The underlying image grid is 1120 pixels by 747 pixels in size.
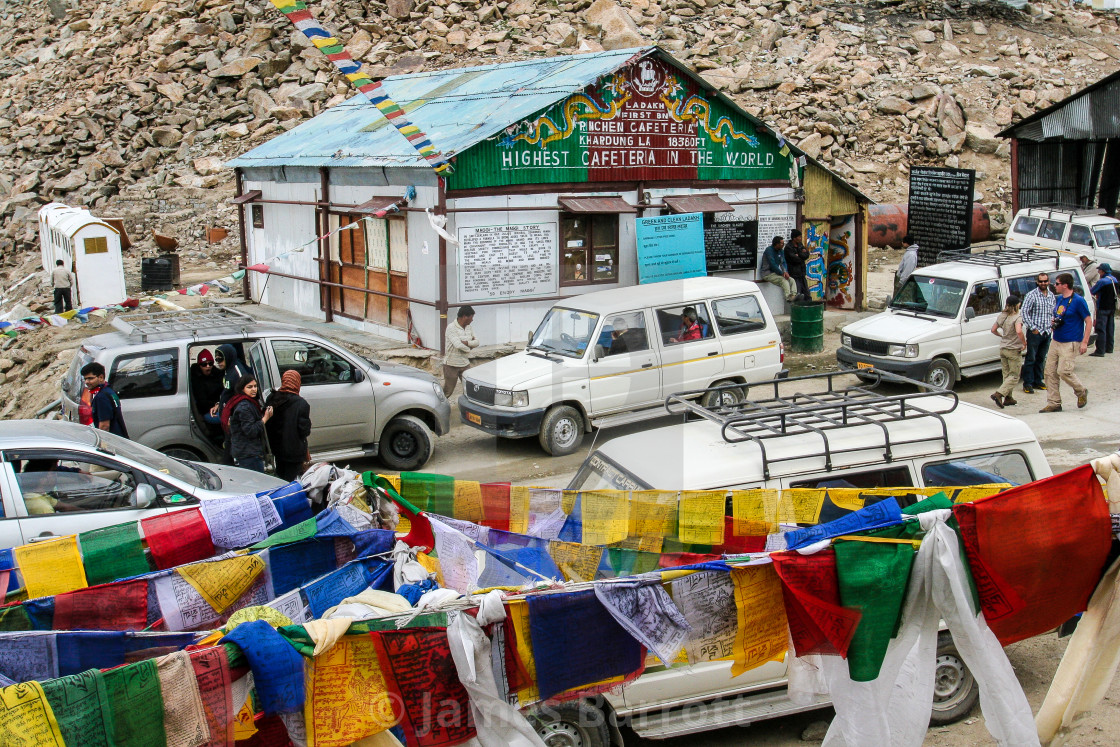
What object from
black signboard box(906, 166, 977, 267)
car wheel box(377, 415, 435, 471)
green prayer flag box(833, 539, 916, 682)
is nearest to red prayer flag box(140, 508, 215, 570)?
green prayer flag box(833, 539, 916, 682)

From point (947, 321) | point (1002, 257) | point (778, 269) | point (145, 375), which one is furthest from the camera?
point (778, 269)

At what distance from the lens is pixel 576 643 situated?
445cm

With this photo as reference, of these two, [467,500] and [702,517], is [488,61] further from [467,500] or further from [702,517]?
[702,517]

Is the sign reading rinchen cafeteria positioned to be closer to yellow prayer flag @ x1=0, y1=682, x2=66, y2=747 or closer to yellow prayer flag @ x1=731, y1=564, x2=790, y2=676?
yellow prayer flag @ x1=731, y1=564, x2=790, y2=676

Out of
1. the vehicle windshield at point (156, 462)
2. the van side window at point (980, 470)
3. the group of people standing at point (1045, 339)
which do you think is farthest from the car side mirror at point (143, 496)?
the group of people standing at point (1045, 339)

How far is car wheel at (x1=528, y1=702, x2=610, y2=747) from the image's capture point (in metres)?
5.12

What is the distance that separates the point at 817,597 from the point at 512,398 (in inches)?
287

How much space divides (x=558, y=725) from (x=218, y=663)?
2.03 meters

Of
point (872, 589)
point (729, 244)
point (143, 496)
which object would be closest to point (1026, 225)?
point (729, 244)

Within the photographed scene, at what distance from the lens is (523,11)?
34.7 meters

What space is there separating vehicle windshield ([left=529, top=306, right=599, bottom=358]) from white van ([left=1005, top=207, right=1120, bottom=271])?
38.7ft

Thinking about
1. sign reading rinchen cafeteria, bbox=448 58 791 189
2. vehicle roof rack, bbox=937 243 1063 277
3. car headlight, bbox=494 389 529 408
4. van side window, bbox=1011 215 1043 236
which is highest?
sign reading rinchen cafeteria, bbox=448 58 791 189

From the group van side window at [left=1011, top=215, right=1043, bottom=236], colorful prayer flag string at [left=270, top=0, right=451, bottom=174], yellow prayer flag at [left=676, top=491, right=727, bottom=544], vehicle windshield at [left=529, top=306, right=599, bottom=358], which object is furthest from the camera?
van side window at [left=1011, top=215, right=1043, bottom=236]

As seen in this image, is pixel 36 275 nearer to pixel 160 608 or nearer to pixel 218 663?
pixel 160 608
